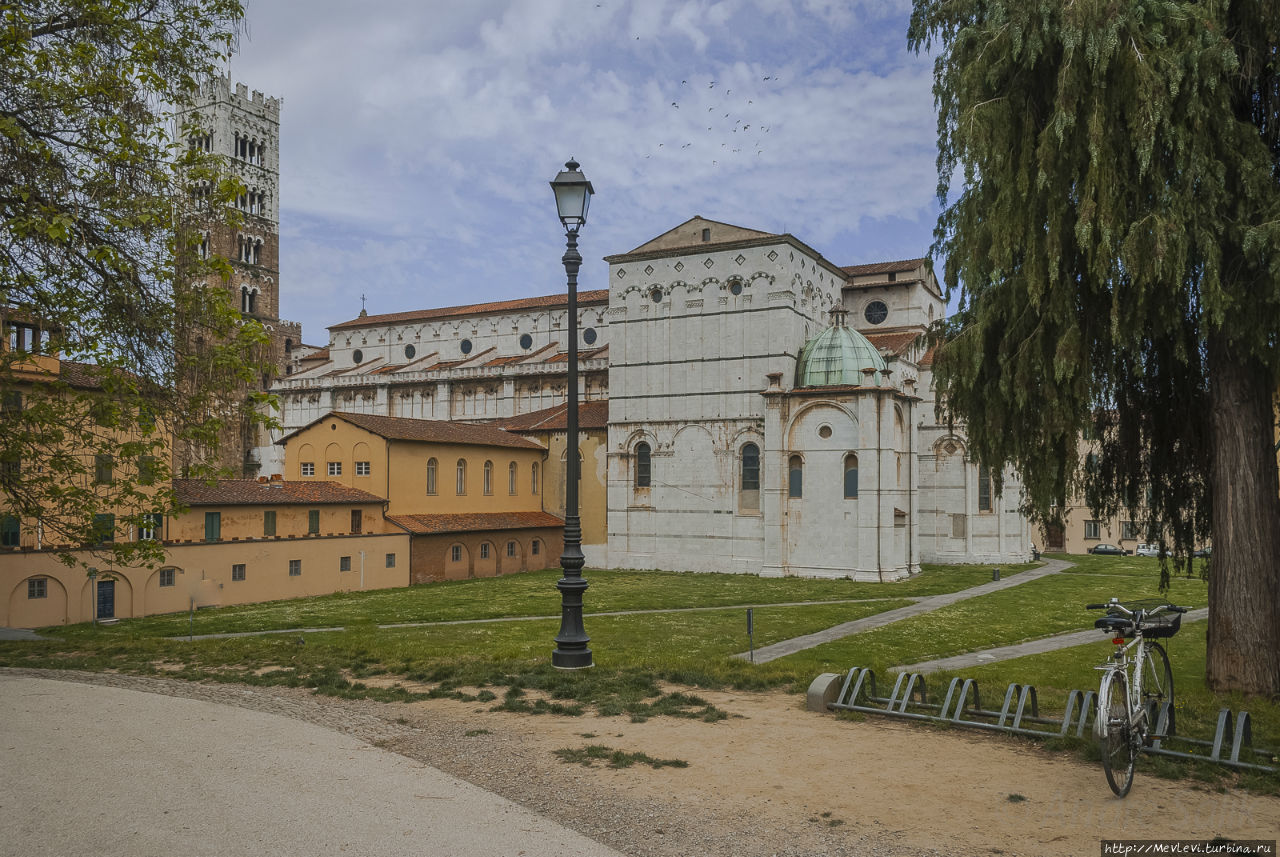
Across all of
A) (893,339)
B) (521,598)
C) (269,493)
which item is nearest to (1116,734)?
(521,598)

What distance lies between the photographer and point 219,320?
12125 millimetres

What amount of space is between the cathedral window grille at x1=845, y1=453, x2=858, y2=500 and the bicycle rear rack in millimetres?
28909

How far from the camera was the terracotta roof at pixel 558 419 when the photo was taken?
1971 inches

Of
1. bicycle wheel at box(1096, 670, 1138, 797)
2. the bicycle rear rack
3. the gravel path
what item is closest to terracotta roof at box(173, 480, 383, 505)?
the gravel path

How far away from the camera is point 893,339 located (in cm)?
4944

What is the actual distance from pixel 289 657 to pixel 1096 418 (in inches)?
528

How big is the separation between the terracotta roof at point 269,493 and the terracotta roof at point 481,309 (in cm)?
2477

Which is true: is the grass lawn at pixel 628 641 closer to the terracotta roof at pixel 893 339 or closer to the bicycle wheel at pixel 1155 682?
the bicycle wheel at pixel 1155 682

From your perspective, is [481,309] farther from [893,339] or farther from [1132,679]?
[1132,679]

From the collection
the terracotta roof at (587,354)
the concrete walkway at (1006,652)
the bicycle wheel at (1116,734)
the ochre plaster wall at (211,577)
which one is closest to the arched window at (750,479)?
the ochre plaster wall at (211,577)

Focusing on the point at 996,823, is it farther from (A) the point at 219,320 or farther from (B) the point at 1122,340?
(A) the point at 219,320

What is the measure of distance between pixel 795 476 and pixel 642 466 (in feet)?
26.8

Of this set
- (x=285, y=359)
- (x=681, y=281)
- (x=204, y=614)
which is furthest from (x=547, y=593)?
(x=285, y=359)

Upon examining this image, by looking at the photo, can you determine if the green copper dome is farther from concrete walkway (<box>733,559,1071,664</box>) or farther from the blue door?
the blue door
